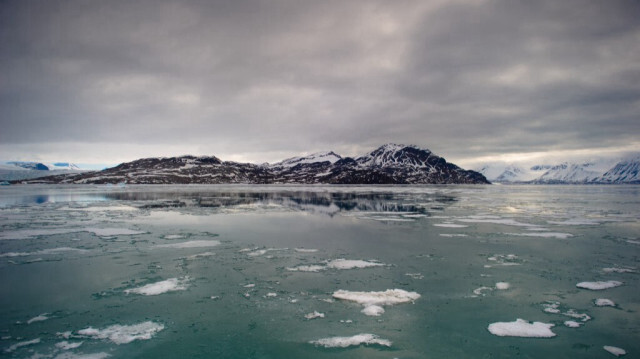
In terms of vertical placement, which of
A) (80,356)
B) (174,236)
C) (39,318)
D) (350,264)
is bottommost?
(80,356)

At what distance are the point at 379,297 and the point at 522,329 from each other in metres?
3.82

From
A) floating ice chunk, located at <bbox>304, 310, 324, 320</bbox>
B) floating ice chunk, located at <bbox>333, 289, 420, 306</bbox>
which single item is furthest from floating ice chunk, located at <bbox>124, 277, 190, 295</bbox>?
floating ice chunk, located at <bbox>333, 289, 420, 306</bbox>

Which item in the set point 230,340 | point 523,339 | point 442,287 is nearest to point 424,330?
point 523,339

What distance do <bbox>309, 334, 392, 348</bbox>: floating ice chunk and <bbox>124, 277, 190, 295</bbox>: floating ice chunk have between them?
5.87 m

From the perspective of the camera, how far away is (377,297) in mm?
10516

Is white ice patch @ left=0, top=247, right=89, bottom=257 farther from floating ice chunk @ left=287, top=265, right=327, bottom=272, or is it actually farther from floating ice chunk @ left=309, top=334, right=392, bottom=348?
floating ice chunk @ left=309, top=334, right=392, bottom=348

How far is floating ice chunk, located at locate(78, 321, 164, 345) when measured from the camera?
8102mm

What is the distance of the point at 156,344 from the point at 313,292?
482 centimetres

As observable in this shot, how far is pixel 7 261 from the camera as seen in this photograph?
48.3 ft

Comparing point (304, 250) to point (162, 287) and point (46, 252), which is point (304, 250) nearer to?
point (162, 287)

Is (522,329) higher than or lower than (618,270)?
lower

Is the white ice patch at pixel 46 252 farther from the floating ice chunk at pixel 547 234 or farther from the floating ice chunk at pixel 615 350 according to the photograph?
the floating ice chunk at pixel 547 234

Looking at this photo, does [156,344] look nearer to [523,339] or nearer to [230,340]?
A: [230,340]

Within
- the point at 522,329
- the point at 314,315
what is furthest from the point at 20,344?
the point at 522,329
